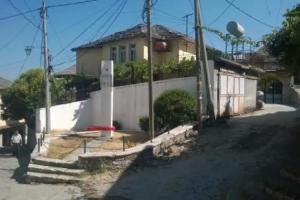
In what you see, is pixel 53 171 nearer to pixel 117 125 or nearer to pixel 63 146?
pixel 63 146

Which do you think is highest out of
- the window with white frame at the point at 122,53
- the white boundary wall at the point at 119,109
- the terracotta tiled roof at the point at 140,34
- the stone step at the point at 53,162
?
the terracotta tiled roof at the point at 140,34

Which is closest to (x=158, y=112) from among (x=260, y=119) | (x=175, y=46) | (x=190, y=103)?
(x=190, y=103)

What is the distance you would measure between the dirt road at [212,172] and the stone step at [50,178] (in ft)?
2.21

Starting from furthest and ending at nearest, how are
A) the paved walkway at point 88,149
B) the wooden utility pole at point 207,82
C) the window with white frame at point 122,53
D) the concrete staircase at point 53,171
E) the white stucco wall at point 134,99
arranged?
the window with white frame at point 122,53, the white stucco wall at point 134,99, the wooden utility pole at point 207,82, the paved walkway at point 88,149, the concrete staircase at point 53,171

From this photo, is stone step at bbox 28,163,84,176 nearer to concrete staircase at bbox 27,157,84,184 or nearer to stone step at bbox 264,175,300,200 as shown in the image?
concrete staircase at bbox 27,157,84,184

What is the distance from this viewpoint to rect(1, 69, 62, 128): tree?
3059 centimetres

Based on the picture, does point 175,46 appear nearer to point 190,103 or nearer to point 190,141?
point 190,103

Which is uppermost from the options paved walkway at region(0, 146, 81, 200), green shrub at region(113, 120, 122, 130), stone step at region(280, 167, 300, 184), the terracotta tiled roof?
the terracotta tiled roof

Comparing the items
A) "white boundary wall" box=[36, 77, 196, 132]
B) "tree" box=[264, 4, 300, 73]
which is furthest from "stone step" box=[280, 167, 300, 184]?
"white boundary wall" box=[36, 77, 196, 132]

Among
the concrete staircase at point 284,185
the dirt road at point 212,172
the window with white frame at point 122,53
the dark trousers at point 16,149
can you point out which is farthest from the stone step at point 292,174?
the window with white frame at point 122,53

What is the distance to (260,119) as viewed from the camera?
Result: 23625 millimetres

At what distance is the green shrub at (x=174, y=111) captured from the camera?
68.3 ft

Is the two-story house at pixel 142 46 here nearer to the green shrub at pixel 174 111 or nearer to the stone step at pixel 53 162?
the green shrub at pixel 174 111

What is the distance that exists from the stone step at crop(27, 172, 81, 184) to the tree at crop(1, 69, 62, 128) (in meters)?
14.3
